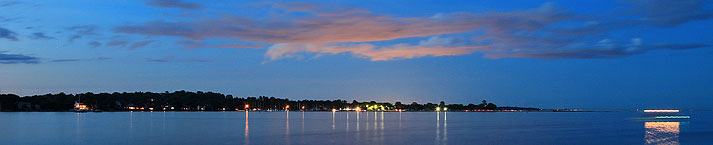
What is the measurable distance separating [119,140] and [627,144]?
45917 mm

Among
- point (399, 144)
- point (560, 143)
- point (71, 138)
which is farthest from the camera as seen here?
point (71, 138)

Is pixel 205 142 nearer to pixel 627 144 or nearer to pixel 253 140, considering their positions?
pixel 253 140

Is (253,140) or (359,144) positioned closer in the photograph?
(359,144)

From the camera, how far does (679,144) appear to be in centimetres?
5625

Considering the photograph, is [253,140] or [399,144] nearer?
[399,144]

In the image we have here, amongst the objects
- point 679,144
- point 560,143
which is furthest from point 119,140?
point 679,144

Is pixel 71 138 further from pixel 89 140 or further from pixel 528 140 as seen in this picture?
pixel 528 140

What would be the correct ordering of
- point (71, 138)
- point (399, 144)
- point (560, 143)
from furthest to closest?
point (71, 138) → point (560, 143) → point (399, 144)

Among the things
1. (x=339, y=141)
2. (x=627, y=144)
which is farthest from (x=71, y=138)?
(x=627, y=144)

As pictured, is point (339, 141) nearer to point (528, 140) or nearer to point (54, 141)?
point (528, 140)

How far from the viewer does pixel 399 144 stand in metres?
53.0

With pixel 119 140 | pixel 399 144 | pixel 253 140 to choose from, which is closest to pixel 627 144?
pixel 399 144

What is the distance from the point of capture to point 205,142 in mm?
54344

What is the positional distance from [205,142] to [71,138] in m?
15.7
